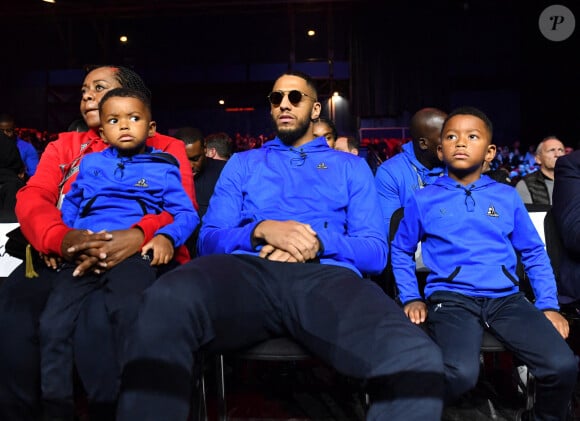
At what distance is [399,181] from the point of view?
10.5 feet

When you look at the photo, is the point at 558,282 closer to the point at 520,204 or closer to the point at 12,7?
the point at 520,204

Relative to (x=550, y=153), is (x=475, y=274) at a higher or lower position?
lower

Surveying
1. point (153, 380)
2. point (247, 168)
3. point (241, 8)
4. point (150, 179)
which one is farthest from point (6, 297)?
point (241, 8)

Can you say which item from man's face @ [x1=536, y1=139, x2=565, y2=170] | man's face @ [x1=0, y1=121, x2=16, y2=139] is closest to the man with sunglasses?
man's face @ [x1=536, y1=139, x2=565, y2=170]

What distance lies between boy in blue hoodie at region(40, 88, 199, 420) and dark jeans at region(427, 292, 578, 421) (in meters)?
1.14

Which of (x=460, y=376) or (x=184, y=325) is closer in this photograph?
(x=184, y=325)

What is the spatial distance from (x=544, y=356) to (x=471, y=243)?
51cm

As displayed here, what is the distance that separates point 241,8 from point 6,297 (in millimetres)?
12353

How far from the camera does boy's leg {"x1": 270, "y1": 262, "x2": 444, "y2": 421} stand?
146 centimetres

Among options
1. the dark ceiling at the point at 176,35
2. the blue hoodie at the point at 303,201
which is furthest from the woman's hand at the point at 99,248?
the dark ceiling at the point at 176,35

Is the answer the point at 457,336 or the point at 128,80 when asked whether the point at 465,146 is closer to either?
the point at 457,336

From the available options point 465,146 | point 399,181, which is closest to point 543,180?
point 399,181

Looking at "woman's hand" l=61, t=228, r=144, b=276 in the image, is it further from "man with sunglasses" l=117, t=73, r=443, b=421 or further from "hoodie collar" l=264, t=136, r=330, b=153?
"hoodie collar" l=264, t=136, r=330, b=153

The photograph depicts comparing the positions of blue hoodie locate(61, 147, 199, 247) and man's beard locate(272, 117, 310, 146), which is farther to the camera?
man's beard locate(272, 117, 310, 146)
